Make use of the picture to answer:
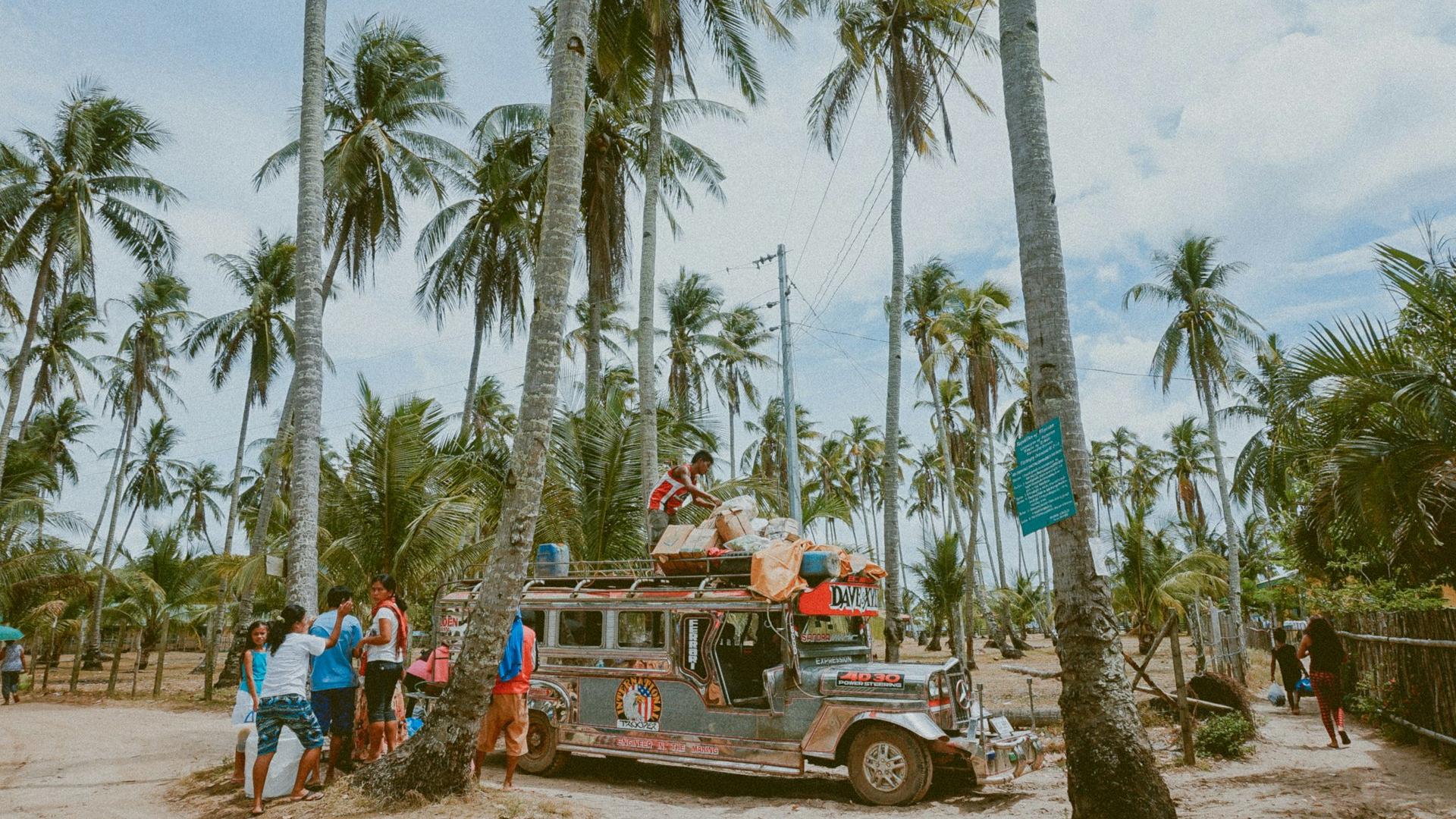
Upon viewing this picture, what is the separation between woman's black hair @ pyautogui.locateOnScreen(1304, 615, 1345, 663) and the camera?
11.1m

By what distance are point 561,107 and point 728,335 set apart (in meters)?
29.0

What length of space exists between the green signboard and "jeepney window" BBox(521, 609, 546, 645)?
18.6 ft

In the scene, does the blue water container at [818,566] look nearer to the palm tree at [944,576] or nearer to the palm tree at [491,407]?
the palm tree at [944,576]

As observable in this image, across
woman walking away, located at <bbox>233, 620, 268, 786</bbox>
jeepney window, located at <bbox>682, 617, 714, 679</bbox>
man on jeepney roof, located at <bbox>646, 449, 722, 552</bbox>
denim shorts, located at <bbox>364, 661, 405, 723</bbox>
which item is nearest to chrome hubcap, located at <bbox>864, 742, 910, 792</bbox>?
jeepney window, located at <bbox>682, 617, 714, 679</bbox>

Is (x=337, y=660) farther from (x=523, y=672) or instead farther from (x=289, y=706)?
(x=523, y=672)

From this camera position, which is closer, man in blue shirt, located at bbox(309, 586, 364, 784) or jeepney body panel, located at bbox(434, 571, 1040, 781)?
man in blue shirt, located at bbox(309, 586, 364, 784)

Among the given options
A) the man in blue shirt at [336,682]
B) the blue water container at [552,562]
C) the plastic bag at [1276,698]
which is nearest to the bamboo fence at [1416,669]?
the plastic bag at [1276,698]

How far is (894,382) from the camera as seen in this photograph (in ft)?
57.5

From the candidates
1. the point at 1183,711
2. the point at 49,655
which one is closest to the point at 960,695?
the point at 1183,711

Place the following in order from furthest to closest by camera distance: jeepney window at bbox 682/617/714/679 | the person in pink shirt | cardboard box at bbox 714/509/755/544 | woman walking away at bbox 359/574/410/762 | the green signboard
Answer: the person in pink shirt < cardboard box at bbox 714/509/755/544 < jeepney window at bbox 682/617/714/679 < woman walking away at bbox 359/574/410/762 < the green signboard

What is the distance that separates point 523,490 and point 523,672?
1.75 m

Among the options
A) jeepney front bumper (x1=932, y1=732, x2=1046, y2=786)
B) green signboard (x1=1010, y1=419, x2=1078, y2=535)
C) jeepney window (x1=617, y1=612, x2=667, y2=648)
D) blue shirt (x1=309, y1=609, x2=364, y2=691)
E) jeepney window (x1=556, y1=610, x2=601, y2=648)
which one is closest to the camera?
green signboard (x1=1010, y1=419, x2=1078, y2=535)

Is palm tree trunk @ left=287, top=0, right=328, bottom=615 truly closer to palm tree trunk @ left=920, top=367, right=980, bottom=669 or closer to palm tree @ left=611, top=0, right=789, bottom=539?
palm tree @ left=611, top=0, right=789, bottom=539

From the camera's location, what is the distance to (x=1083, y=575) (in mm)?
5922
